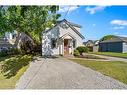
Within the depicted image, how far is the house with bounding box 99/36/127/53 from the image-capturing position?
4218 centimetres

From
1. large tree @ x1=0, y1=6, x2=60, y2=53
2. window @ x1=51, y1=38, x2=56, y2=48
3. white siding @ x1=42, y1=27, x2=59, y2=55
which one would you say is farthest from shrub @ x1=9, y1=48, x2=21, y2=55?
large tree @ x1=0, y1=6, x2=60, y2=53

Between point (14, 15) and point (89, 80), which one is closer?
point (89, 80)

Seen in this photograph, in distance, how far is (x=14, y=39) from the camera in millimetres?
35156

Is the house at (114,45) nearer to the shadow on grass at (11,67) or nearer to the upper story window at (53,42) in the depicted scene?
the upper story window at (53,42)

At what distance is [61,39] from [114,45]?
1903cm

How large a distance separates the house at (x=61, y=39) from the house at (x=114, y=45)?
50.6 feet

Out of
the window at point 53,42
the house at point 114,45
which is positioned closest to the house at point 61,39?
the window at point 53,42

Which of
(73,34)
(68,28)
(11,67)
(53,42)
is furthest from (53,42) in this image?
(11,67)

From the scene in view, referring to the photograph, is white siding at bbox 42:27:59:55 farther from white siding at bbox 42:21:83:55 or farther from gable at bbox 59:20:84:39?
gable at bbox 59:20:84:39

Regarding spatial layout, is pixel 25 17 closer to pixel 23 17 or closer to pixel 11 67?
pixel 23 17

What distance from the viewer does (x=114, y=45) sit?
142ft

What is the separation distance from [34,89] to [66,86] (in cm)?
142
